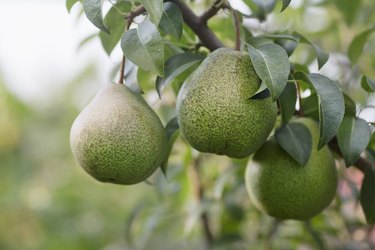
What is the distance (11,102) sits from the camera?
10.2 ft

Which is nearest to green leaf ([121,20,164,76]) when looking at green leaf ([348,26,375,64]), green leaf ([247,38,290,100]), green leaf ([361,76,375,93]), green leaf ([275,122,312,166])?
green leaf ([247,38,290,100])

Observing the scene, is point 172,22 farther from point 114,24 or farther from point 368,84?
point 368,84

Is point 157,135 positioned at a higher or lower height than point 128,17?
lower

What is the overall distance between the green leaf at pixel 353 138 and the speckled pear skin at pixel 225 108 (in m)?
0.13

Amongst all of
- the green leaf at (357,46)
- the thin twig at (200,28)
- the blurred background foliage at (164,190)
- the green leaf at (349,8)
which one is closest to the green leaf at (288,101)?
the thin twig at (200,28)

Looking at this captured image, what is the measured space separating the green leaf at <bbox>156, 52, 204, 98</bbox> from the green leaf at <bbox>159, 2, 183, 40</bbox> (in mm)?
71

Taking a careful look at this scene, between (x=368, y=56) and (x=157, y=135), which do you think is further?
(x=368, y=56)

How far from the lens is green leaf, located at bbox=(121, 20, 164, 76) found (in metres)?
0.92

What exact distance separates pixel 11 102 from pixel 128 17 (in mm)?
2195

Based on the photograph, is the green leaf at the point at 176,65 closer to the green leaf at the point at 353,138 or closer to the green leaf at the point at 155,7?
the green leaf at the point at 155,7

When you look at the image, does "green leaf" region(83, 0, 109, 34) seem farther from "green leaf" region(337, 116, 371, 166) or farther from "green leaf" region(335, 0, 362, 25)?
"green leaf" region(335, 0, 362, 25)

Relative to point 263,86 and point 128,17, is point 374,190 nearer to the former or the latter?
point 263,86

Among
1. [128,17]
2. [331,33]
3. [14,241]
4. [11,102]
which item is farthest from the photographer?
[11,102]

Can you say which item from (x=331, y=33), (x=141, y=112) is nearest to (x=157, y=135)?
(x=141, y=112)
